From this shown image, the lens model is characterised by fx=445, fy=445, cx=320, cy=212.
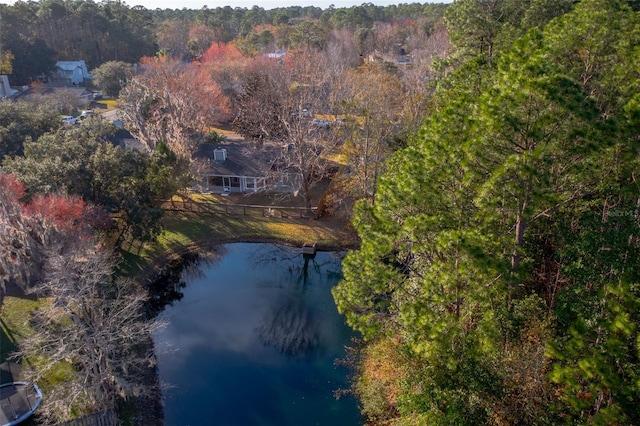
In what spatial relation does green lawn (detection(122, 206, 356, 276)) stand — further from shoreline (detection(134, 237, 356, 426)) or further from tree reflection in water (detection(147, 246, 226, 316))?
tree reflection in water (detection(147, 246, 226, 316))

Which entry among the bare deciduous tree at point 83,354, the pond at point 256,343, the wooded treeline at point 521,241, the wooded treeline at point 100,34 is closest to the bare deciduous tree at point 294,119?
the pond at point 256,343

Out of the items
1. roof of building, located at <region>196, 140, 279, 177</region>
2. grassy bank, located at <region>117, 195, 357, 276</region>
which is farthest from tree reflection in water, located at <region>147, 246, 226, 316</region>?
roof of building, located at <region>196, 140, 279, 177</region>

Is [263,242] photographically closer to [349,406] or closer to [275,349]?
[275,349]

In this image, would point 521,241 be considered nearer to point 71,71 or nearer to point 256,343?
point 256,343

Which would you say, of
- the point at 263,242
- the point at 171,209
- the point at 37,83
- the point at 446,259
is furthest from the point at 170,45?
the point at 446,259

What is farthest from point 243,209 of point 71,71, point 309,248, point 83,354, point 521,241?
point 71,71

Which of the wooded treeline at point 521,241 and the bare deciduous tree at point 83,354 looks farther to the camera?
the bare deciduous tree at point 83,354

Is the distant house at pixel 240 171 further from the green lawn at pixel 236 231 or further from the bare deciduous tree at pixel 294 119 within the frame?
the green lawn at pixel 236 231
